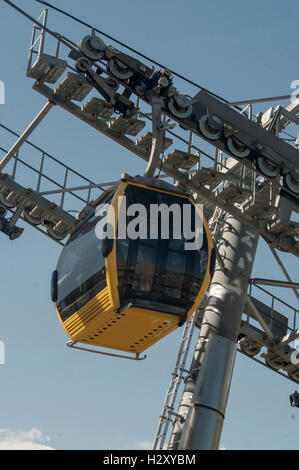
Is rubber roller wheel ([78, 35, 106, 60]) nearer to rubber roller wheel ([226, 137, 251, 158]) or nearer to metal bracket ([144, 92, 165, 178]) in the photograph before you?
metal bracket ([144, 92, 165, 178])

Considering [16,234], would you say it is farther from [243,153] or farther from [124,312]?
[124,312]

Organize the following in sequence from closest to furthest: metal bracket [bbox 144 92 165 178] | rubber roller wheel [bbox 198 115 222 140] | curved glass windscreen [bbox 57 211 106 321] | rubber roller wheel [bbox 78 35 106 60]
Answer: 1. curved glass windscreen [bbox 57 211 106 321]
2. metal bracket [bbox 144 92 165 178]
3. rubber roller wheel [bbox 78 35 106 60]
4. rubber roller wheel [bbox 198 115 222 140]

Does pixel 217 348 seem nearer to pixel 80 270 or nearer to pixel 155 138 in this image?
pixel 155 138

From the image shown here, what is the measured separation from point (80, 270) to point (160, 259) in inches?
→ 54.2

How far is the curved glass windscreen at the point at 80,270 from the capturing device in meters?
15.3

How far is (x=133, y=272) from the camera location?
15.0 meters

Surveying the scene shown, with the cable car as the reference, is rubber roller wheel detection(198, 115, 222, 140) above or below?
above

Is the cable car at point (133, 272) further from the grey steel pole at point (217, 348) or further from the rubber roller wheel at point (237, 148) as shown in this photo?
the grey steel pole at point (217, 348)

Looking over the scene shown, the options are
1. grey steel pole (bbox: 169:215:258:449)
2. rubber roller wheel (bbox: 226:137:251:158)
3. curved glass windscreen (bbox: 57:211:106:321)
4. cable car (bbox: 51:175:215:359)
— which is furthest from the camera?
grey steel pole (bbox: 169:215:258:449)

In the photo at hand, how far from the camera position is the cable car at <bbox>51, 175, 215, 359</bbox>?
49.2 ft

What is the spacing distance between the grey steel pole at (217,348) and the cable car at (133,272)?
560cm

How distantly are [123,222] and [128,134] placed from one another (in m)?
5.64

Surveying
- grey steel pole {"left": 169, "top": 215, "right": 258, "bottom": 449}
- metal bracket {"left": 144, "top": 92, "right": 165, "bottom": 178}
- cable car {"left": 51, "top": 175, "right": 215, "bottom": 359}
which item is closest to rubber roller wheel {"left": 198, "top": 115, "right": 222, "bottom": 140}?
metal bracket {"left": 144, "top": 92, "right": 165, "bottom": 178}
